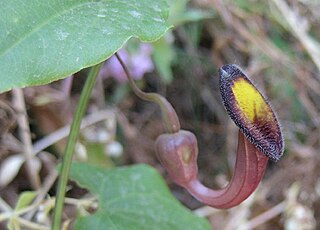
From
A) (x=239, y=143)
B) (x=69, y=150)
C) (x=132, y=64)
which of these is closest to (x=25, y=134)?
(x=132, y=64)

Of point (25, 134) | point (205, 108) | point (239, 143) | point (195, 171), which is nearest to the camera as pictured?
point (239, 143)

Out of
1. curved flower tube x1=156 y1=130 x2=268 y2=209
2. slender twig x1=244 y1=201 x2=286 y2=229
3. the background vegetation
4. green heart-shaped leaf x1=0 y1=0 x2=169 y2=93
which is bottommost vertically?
slender twig x1=244 y1=201 x2=286 y2=229

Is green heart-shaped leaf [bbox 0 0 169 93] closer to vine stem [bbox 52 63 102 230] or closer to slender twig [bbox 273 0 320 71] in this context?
vine stem [bbox 52 63 102 230]

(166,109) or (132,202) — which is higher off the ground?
(166,109)

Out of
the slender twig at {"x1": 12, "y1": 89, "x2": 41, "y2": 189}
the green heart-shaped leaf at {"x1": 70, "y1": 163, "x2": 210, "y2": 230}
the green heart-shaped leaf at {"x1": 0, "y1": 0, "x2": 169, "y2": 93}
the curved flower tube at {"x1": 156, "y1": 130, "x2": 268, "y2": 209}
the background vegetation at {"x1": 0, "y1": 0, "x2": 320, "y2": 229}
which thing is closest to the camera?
the green heart-shaped leaf at {"x1": 0, "y1": 0, "x2": 169, "y2": 93}

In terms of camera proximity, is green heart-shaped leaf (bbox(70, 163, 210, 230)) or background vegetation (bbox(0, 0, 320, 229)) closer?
green heart-shaped leaf (bbox(70, 163, 210, 230))

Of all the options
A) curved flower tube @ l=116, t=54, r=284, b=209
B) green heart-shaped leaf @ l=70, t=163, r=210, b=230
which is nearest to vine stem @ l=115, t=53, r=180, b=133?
curved flower tube @ l=116, t=54, r=284, b=209

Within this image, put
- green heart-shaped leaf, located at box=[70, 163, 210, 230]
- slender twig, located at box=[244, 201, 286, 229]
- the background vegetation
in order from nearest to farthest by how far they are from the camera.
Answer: green heart-shaped leaf, located at box=[70, 163, 210, 230] → the background vegetation → slender twig, located at box=[244, 201, 286, 229]

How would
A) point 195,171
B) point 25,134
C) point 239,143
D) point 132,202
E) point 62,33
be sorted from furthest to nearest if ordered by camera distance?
point 25,134
point 132,202
point 195,171
point 239,143
point 62,33

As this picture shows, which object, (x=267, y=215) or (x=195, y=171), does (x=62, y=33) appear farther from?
(x=267, y=215)
